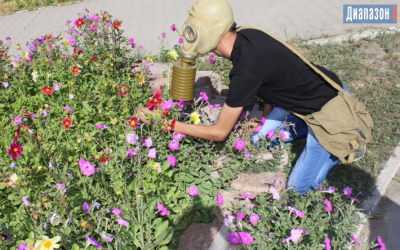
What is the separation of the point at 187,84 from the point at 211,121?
71 centimetres

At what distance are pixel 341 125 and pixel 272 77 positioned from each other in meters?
0.68

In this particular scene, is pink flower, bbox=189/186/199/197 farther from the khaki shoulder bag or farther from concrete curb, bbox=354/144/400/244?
concrete curb, bbox=354/144/400/244

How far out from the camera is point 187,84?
2066 mm

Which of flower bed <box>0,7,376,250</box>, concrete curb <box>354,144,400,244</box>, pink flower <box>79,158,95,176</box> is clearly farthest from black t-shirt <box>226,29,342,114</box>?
concrete curb <box>354,144,400,244</box>

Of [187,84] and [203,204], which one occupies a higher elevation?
[187,84]

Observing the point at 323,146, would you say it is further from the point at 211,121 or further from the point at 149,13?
the point at 149,13

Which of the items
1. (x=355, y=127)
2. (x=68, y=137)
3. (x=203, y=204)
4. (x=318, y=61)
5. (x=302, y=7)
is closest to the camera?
(x=203, y=204)

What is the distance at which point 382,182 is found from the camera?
2.77 meters

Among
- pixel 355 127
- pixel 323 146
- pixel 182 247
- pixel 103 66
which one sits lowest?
pixel 182 247

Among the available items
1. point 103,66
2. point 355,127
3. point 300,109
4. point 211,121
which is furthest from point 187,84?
point 103,66

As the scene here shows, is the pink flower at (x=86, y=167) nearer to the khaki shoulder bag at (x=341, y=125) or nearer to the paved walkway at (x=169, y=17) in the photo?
the khaki shoulder bag at (x=341, y=125)

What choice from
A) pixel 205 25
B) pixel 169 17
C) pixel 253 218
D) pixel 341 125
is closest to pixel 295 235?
pixel 253 218

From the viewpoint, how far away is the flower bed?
1.58 m

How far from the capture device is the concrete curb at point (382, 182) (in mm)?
2527
